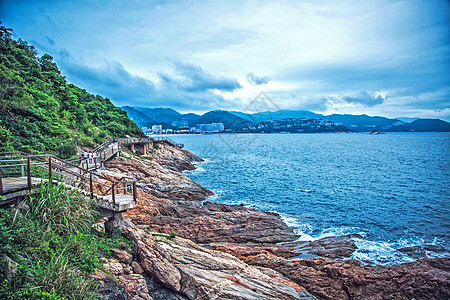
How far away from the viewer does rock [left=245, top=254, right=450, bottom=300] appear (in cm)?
1142

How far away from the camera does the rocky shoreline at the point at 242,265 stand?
28.6ft

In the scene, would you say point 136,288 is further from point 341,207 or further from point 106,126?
point 106,126

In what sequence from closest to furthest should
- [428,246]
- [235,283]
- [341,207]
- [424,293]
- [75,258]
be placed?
[75,258]
[235,283]
[424,293]
[428,246]
[341,207]

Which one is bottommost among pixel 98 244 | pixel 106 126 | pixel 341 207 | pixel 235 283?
pixel 341 207

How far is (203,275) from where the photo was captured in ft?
31.3

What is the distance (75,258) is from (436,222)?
1124 inches

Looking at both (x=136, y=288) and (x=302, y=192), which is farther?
(x=302, y=192)

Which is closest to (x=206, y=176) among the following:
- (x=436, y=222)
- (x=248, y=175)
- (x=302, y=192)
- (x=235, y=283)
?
(x=248, y=175)

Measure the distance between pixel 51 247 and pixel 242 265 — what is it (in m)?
7.94

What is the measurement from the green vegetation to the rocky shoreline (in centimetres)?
110

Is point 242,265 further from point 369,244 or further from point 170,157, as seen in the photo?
point 170,157

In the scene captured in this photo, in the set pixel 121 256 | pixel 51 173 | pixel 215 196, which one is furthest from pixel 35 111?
pixel 121 256

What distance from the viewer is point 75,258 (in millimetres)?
7574

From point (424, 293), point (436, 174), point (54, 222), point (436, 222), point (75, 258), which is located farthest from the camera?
point (436, 174)
